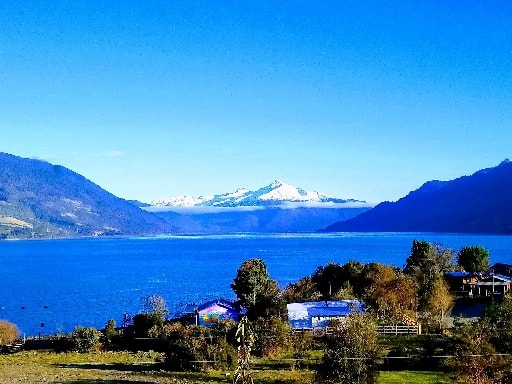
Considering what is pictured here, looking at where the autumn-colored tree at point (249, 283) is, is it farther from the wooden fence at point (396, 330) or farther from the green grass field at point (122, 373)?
the green grass field at point (122, 373)

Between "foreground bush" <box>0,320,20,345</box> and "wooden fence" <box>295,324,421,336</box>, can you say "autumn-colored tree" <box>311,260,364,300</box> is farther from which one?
"foreground bush" <box>0,320,20,345</box>

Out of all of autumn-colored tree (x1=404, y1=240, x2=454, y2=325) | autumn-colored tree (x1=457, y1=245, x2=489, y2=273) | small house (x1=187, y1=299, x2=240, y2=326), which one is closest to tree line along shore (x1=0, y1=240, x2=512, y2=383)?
autumn-colored tree (x1=404, y1=240, x2=454, y2=325)

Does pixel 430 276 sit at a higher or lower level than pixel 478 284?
higher

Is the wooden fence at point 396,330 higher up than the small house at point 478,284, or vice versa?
the small house at point 478,284

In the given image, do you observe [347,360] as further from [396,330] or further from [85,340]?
[85,340]

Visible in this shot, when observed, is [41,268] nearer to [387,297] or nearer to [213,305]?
[213,305]

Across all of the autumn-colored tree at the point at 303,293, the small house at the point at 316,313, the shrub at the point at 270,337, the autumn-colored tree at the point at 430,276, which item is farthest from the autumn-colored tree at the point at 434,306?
the shrub at the point at 270,337

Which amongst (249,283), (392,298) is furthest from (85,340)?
(392,298)

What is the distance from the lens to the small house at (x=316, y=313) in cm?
4941

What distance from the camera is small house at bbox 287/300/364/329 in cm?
4941

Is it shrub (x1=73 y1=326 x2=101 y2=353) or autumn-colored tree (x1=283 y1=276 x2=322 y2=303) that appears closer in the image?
shrub (x1=73 y1=326 x2=101 y2=353)

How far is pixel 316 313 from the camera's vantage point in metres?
50.2

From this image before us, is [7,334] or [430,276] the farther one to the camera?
[430,276]

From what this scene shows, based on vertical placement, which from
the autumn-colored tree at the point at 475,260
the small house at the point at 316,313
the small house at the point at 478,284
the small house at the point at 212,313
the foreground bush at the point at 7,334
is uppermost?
the autumn-colored tree at the point at 475,260
